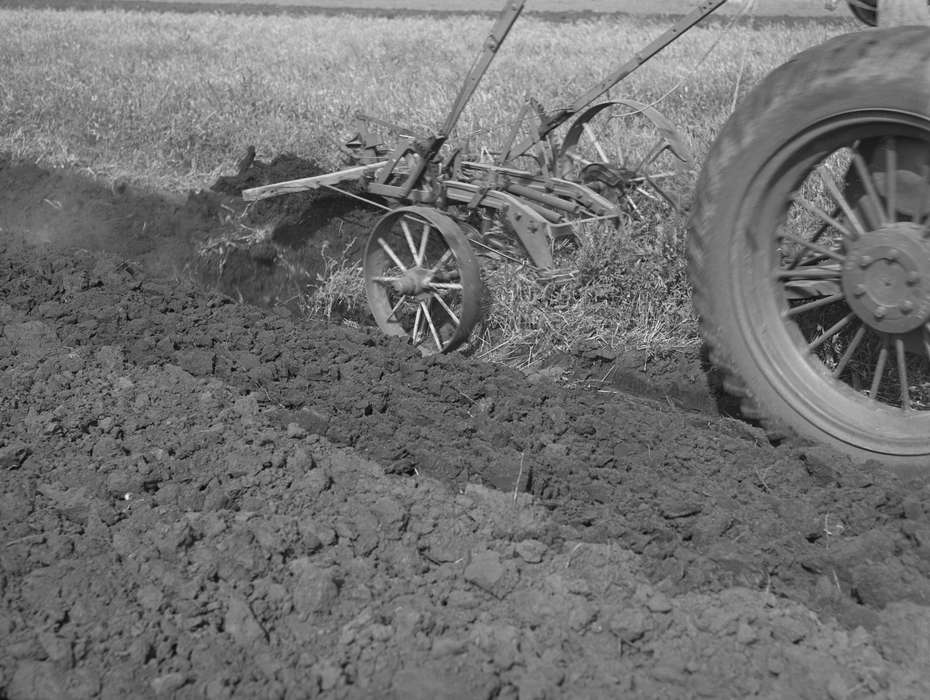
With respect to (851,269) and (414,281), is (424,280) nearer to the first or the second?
(414,281)

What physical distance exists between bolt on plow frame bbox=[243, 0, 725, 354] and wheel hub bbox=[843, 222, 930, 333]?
→ 187cm

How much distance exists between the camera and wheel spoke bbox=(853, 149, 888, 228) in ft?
10.6

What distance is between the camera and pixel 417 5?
2662 cm

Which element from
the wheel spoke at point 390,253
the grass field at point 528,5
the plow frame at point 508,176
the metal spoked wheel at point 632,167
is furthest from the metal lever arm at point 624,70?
the grass field at point 528,5

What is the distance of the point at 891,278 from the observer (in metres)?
3.18

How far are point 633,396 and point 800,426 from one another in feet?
3.95

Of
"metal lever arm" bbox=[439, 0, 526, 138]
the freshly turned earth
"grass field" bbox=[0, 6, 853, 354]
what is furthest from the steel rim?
"metal lever arm" bbox=[439, 0, 526, 138]

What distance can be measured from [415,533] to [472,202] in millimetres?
2418

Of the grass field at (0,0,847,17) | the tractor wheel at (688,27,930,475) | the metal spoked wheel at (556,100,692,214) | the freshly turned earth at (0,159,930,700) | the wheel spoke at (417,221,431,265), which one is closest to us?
the freshly turned earth at (0,159,930,700)

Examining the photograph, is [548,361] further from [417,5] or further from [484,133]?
[417,5]

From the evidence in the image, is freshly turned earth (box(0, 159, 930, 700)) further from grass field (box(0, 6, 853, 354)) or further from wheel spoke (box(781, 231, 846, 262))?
wheel spoke (box(781, 231, 846, 262))

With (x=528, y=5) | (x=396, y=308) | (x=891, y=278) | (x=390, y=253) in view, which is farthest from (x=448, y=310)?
(x=528, y=5)

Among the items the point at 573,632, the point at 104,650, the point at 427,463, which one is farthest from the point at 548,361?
the point at 104,650

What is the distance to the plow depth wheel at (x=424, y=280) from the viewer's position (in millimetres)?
4750
